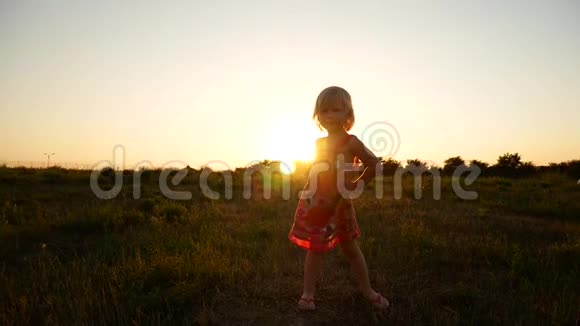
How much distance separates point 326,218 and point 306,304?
0.71 meters

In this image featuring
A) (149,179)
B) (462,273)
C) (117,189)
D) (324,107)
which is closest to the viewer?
(324,107)

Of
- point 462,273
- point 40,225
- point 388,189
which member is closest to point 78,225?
point 40,225

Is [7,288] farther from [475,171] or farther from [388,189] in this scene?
[475,171]

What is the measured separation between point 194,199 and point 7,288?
22.4 feet

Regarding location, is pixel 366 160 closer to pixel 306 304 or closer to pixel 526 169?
pixel 306 304

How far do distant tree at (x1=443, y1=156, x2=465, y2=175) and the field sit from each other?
58.7 feet

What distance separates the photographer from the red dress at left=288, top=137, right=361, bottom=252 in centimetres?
318

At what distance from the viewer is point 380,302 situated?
3.24m

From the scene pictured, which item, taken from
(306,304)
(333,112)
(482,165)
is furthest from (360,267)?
(482,165)

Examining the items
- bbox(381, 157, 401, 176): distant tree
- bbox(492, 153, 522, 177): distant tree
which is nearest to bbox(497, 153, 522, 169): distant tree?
bbox(492, 153, 522, 177): distant tree

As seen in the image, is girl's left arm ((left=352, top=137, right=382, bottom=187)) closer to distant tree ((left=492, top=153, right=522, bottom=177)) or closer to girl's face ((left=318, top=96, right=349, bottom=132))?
girl's face ((left=318, top=96, right=349, bottom=132))

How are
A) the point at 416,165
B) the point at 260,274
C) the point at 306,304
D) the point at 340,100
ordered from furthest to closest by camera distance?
the point at 416,165 → the point at 260,274 → the point at 306,304 → the point at 340,100

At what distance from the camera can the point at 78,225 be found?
647 centimetres

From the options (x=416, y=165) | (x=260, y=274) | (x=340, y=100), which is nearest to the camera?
(x=340, y=100)
